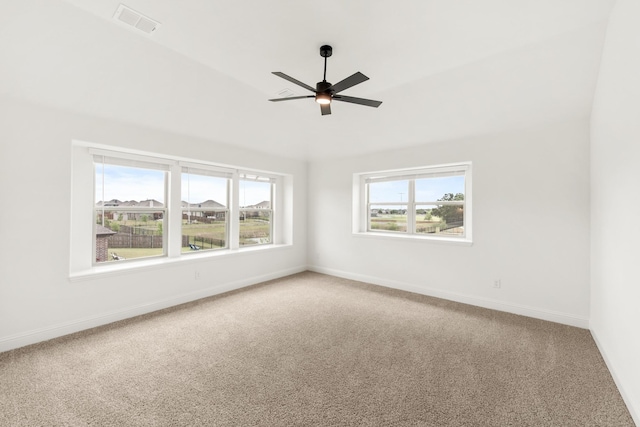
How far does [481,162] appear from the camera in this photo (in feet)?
12.5

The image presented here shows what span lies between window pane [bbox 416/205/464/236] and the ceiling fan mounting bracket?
10.1 ft

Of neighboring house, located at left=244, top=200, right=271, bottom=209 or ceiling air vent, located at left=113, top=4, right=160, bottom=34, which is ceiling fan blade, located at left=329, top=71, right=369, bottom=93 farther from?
neighboring house, located at left=244, top=200, right=271, bottom=209

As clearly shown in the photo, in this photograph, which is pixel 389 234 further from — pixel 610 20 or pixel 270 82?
pixel 610 20

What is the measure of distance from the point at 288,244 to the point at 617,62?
4.90 meters

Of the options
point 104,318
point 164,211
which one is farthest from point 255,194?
point 104,318

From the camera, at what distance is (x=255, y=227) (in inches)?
211

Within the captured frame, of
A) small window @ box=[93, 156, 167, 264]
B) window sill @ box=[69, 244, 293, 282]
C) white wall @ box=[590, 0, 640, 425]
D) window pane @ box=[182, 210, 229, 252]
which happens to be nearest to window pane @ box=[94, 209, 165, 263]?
small window @ box=[93, 156, 167, 264]

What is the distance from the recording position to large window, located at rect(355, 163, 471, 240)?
14.2 ft

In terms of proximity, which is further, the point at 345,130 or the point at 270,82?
the point at 345,130

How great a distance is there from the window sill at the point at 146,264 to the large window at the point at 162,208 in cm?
9

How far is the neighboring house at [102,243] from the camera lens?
344 centimetres

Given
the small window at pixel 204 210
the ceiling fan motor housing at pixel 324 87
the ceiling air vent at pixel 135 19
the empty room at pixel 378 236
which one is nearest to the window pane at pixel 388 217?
the empty room at pixel 378 236

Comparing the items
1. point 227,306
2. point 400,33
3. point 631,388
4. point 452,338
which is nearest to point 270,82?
point 400,33

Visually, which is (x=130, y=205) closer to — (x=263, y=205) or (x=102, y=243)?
(x=102, y=243)
